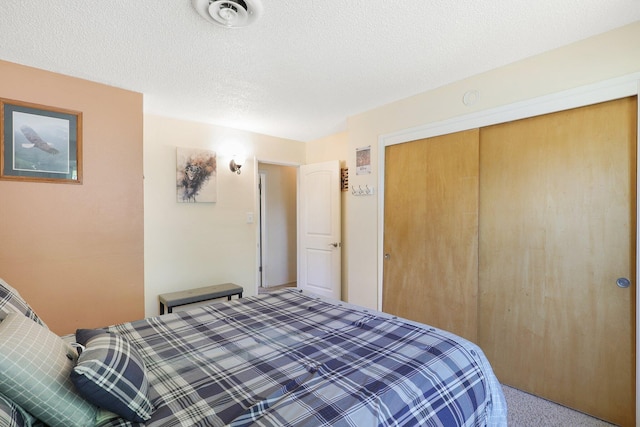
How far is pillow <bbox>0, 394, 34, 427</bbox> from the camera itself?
2.40ft

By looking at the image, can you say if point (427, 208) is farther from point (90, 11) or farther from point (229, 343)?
point (90, 11)

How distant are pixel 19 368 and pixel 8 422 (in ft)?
0.43

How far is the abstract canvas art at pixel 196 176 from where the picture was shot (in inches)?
131

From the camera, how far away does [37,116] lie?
2.16m

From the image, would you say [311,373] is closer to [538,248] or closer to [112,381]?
[112,381]

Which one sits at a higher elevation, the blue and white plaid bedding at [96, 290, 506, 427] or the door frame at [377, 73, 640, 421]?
the door frame at [377, 73, 640, 421]

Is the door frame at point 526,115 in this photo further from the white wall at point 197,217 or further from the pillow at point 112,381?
the pillow at point 112,381

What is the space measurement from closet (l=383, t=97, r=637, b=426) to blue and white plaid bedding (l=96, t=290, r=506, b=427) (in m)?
1.04

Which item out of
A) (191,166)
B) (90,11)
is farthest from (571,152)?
(191,166)

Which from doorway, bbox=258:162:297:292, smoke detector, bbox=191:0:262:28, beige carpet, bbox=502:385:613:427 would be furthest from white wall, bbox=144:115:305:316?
beige carpet, bbox=502:385:613:427

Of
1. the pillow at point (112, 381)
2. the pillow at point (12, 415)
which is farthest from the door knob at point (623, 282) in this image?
the pillow at point (12, 415)

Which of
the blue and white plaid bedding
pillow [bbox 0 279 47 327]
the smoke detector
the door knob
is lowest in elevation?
the blue and white plaid bedding

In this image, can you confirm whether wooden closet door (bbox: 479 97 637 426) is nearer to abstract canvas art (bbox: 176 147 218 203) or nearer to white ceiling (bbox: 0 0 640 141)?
white ceiling (bbox: 0 0 640 141)

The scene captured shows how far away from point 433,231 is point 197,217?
2.62 metres
